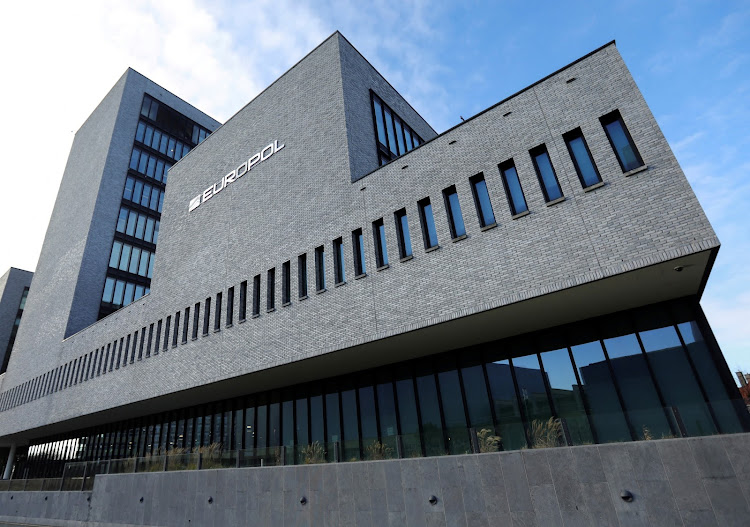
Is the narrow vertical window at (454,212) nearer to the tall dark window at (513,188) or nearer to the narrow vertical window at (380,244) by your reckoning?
the tall dark window at (513,188)

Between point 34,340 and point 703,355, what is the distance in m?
51.5

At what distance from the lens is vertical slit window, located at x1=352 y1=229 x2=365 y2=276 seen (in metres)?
16.8

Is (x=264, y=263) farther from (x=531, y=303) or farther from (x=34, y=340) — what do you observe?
(x=34, y=340)

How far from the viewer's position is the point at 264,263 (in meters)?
20.7

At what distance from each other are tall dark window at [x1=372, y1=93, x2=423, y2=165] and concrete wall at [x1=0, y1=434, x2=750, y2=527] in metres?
14.6

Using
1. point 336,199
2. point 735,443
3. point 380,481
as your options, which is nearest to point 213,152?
point 336,199

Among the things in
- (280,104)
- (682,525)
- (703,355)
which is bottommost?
(682,525)

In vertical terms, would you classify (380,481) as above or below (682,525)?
above

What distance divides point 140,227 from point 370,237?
40.3 metres

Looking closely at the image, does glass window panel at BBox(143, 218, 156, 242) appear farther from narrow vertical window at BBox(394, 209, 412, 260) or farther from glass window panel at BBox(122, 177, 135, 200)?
narrow vertical window at BBox(394, 209, 412, 260)

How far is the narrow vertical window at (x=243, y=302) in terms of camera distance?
2073 centimetres

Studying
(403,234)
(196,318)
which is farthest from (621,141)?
(196,318)

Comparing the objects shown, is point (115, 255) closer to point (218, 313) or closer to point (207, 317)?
point (207, 317)

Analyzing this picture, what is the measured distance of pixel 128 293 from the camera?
44.3 m
